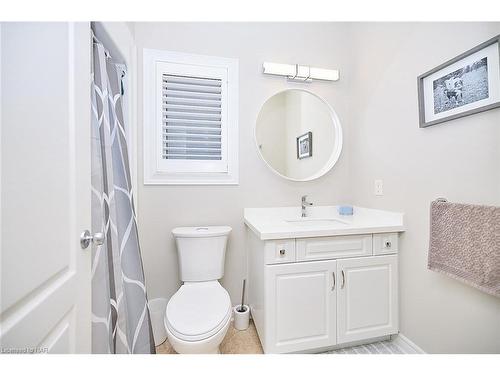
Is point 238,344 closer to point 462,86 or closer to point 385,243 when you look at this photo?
point 385,243

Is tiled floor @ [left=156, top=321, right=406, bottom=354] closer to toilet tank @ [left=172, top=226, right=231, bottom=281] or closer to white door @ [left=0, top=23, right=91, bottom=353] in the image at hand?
toilet tank @ [left=172, top=226, right=231, bottom=281]

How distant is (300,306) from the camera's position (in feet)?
4.18

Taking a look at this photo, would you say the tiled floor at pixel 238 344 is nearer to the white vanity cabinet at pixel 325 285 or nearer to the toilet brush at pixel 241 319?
the toilet brush at pixel 241 319

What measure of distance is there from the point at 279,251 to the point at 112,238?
0.84 meters

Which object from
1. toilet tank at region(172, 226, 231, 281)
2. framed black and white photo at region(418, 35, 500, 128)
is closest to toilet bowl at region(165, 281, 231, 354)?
toilet tank at region(172, 226, 231, 281)

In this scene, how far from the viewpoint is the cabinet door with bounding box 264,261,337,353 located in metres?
1.25

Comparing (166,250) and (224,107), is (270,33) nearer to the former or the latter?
(224,107)

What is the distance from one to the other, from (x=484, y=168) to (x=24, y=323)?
1650 millimetres

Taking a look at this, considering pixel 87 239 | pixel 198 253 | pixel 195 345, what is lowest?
pixel 195 345

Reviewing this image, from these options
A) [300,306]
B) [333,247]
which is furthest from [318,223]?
[300,306]

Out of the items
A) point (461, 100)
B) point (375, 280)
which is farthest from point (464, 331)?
point (461, 100)

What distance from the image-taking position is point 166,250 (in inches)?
64.6

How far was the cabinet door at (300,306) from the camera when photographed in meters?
1.25

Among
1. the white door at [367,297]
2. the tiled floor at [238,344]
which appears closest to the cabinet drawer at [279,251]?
the white door at [367,297]
